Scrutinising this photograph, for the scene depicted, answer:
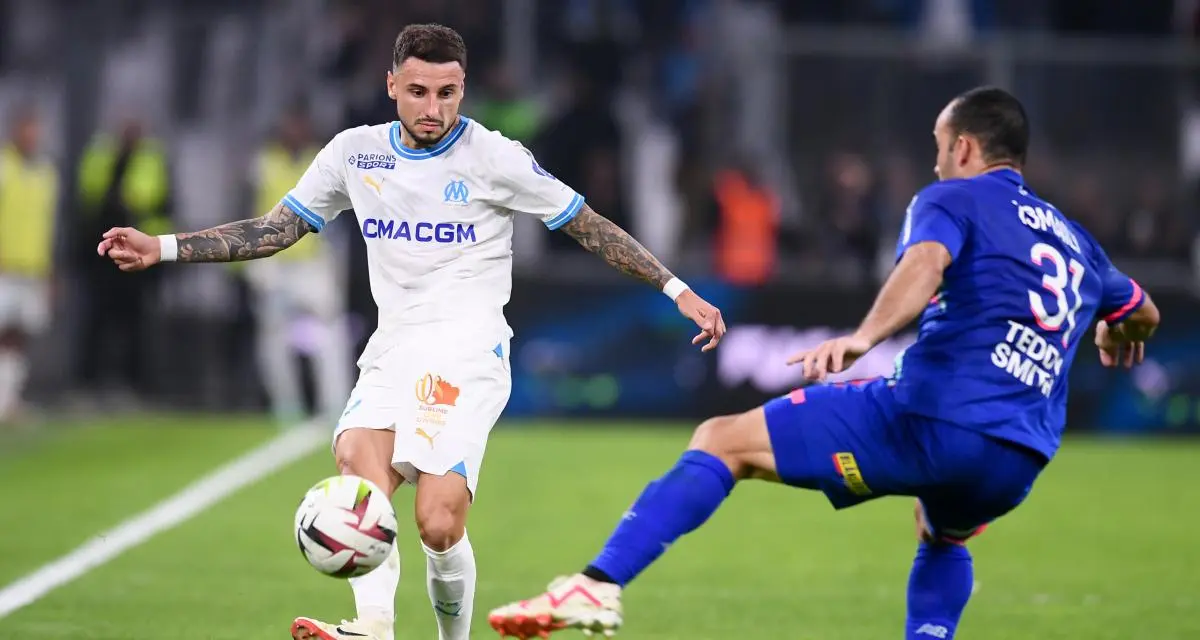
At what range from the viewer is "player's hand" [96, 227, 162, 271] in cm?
620

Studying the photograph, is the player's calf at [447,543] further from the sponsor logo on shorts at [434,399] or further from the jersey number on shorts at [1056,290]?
the jersey number on shorts at [1056,290]

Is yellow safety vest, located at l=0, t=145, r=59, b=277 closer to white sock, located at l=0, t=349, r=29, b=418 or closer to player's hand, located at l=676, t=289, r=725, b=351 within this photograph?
white sock, located at l=0, t=349, r=29, b=418

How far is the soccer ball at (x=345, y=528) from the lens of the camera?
5688mm

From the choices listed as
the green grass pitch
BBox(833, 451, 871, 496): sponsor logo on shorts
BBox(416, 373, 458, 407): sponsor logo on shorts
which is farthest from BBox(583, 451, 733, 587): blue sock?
the green grass pitch

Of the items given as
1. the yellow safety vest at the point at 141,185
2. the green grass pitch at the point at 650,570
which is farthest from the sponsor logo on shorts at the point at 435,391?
the yellow safety vest at the point at 141,185

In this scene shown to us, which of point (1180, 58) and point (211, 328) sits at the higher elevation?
point (1180, 58)

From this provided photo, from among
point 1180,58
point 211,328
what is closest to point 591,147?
point 211,328

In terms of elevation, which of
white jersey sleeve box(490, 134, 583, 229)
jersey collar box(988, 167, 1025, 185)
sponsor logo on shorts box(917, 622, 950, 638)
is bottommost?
sponsor logo on shorts box(917, 622, 950, 638)

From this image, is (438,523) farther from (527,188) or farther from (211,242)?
(211,242)

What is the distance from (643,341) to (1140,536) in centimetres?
637

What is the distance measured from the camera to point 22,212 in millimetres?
16266

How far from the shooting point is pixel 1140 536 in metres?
10.4

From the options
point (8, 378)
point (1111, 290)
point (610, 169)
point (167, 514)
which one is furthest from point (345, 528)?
Answer: point (610, 169)

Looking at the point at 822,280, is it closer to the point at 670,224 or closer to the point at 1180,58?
the point at 670,224
